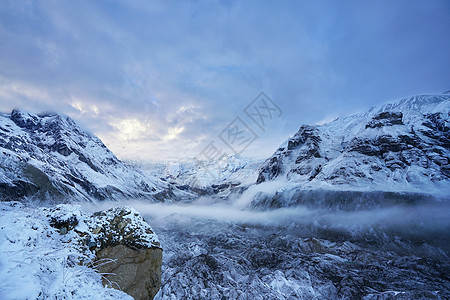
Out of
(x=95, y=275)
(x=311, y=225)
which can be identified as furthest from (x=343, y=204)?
(x=95, y=275)

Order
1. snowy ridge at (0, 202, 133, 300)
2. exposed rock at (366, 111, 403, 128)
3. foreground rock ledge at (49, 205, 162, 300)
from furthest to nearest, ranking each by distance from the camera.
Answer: exposed rock at (366, 111, 403, 128) → foreground rock ledge at (49, 205, 162, 300) → snowy ridge at (0, 202, 133, 300)

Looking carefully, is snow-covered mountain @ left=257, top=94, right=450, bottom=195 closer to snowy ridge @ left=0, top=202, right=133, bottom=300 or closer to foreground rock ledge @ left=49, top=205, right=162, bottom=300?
foreground rock ledge @ left=49, top=205, right=162, bottom=300

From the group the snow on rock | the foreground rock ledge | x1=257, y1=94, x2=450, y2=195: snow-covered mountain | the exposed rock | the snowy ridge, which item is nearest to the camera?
the snowy ridge

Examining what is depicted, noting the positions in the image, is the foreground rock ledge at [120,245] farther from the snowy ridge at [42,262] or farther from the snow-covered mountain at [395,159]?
the snow-covered mountain at [395,159]

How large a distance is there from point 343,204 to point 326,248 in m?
44.6

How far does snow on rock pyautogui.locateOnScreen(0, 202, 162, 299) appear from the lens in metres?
5.66

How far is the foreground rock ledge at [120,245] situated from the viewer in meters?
10.1

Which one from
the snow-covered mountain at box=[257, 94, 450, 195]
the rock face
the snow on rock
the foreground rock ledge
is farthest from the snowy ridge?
the snow-covered mountain at box=[257, 94, 450, 195]

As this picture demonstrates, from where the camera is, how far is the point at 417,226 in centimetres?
7788

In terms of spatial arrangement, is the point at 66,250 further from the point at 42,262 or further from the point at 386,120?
the point at 386,120

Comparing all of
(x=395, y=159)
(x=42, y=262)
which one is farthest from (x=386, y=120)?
(x=42, y=262)

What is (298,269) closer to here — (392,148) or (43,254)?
(43,254)

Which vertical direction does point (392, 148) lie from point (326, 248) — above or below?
above

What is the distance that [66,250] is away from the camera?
26.8 feet
